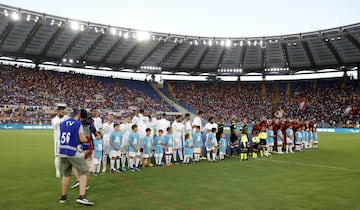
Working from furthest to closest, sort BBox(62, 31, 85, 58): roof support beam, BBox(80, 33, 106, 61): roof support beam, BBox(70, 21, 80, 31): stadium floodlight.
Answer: BBox(80, 33, 106, 61): roof support beam
BBox(62, 31, 85, 58): roof support beam
BBox(70, 21, 80, 31): stadium floodlight

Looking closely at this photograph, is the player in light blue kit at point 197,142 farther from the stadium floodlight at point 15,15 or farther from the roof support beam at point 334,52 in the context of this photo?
the roof support beam at point 334,52

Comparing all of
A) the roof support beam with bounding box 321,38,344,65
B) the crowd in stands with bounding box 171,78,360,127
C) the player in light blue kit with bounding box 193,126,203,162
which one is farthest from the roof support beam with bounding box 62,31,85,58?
the roof support beam with bounding box 321,38,344,65

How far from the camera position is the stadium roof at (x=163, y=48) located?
115ft

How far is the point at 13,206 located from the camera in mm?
6586

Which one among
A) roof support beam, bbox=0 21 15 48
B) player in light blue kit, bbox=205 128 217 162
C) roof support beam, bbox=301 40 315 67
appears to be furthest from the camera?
roof support beam, bbox=301 40 315 67

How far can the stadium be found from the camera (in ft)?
26.6

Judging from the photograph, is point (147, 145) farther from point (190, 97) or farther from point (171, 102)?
point (190, 97)

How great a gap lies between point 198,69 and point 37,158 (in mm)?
39779

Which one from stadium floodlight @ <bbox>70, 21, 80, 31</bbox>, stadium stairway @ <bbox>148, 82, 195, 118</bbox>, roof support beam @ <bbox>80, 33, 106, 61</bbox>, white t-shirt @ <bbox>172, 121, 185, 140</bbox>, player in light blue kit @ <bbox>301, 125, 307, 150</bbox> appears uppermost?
stadium floodlight @ <bbox>70, 21, 80, 31</bbox>

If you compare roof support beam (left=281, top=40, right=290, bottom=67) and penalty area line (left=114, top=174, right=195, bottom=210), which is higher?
roof support beam (left=281, top=40, right=290, bottom=67)

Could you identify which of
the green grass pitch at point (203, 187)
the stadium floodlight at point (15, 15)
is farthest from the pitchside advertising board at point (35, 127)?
the green grass pitch at point (203, 187)

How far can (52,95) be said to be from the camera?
42.3m

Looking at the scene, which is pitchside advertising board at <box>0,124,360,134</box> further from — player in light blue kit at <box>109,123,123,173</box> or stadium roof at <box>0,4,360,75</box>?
player in light blue kit at <box>109,123,123,173</box>

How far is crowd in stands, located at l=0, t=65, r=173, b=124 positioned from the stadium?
0.19m
